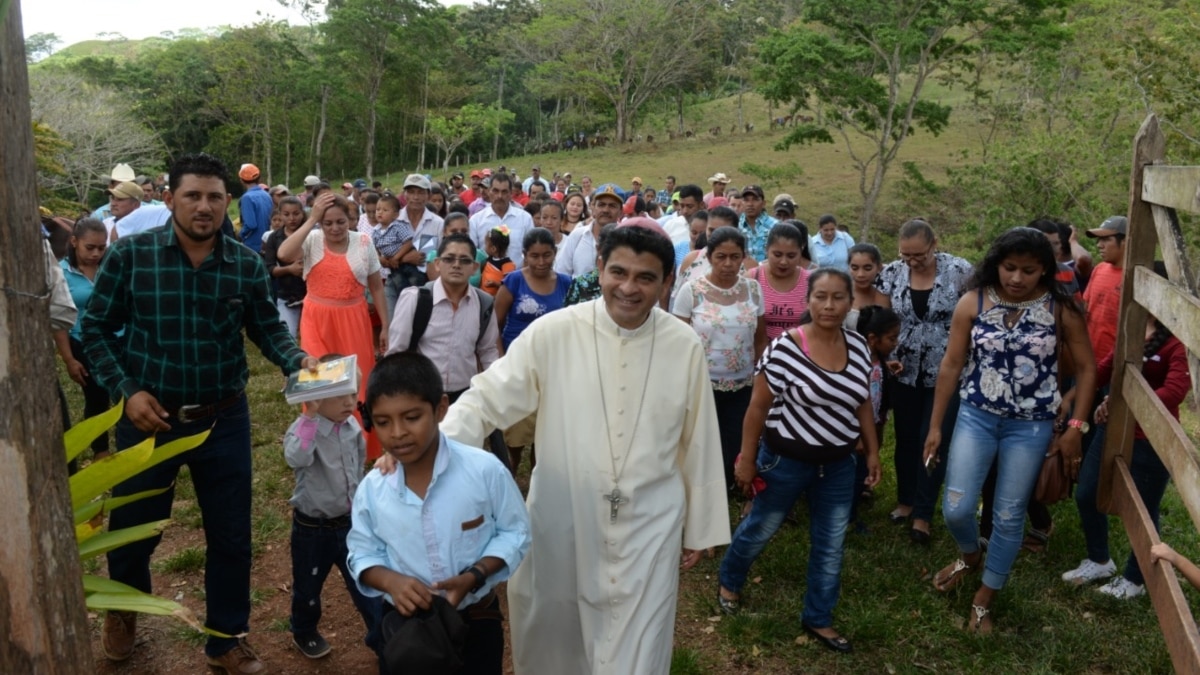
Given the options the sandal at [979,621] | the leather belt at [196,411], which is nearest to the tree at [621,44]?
the sandal at [979,621]

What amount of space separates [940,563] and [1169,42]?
12319mm

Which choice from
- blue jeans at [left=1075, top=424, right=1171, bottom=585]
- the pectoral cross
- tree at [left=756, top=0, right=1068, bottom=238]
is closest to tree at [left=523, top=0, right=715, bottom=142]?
tree at [left=756, top=0, right=1068, bottom=238]

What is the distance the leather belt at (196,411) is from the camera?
3.49m

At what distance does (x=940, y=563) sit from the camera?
203 inches

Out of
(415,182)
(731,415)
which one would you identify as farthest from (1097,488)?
(415,182)

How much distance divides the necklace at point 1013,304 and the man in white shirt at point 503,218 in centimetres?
555

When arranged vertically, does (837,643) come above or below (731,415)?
below

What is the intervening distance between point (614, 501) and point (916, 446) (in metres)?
3.33

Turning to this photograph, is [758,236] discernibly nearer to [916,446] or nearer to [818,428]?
[916,446]

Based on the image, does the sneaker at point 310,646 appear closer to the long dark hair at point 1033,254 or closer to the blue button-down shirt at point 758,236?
the long dark hair at point 1033,254

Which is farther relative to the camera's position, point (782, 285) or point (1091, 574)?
point (782, 285)

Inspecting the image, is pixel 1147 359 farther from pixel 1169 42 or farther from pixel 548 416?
pixel 1169 42

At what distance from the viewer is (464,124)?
149 ft

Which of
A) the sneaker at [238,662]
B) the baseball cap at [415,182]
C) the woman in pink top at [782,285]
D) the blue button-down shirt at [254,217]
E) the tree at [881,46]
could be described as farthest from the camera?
the tree at [881,46]
